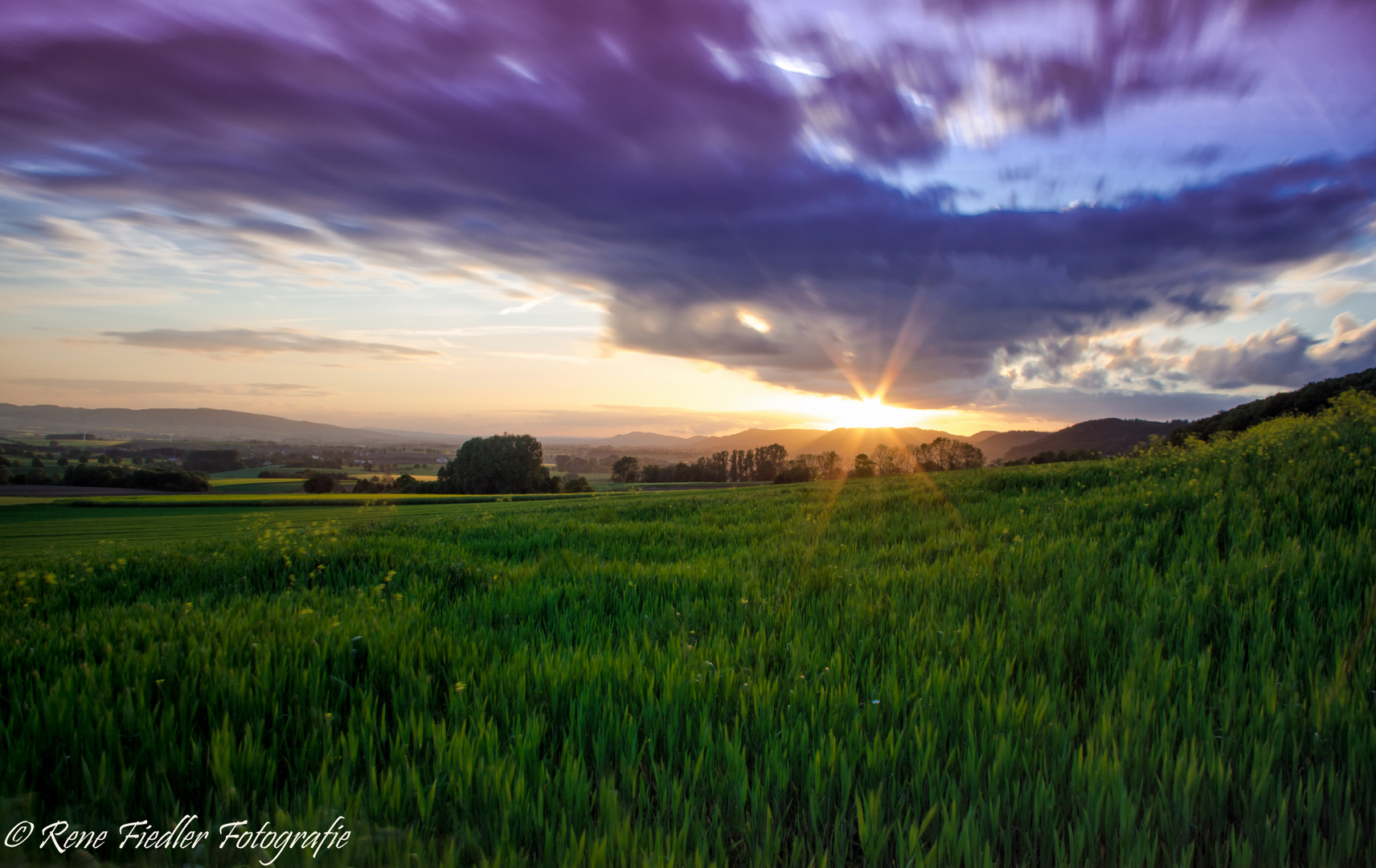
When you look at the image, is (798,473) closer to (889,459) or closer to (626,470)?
(889,459)

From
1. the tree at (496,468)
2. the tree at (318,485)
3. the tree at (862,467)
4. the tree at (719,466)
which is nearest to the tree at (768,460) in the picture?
the tree at (719,466)

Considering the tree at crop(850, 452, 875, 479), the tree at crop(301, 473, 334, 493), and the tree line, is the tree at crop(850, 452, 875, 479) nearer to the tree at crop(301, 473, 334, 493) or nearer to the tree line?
the tree line

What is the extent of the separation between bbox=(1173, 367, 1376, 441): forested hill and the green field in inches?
2399

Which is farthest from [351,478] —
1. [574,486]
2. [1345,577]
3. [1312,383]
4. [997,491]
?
[1312,383]

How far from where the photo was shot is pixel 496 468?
294 feet

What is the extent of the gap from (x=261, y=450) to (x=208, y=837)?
13781 cm

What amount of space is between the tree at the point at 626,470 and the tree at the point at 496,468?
20.2 meters

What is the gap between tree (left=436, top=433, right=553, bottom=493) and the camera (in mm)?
89438

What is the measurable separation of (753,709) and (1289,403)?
257ft

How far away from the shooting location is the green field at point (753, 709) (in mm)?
1966

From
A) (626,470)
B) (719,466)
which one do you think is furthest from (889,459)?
(626,470)

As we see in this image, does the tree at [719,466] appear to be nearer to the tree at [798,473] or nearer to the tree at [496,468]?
the tree at [798,473]

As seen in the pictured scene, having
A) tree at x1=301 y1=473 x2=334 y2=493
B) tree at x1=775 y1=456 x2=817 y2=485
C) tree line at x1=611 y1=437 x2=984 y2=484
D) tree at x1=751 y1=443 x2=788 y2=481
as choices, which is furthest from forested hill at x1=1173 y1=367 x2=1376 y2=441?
tree at x1=301 y1=473 x2=334 y2=493

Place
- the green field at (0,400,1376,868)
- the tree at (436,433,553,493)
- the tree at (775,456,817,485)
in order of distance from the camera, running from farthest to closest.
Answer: the tree at (436,433,553,493) → the tree at (775,456,817,485) → the green field at (0,400,1376,868)
